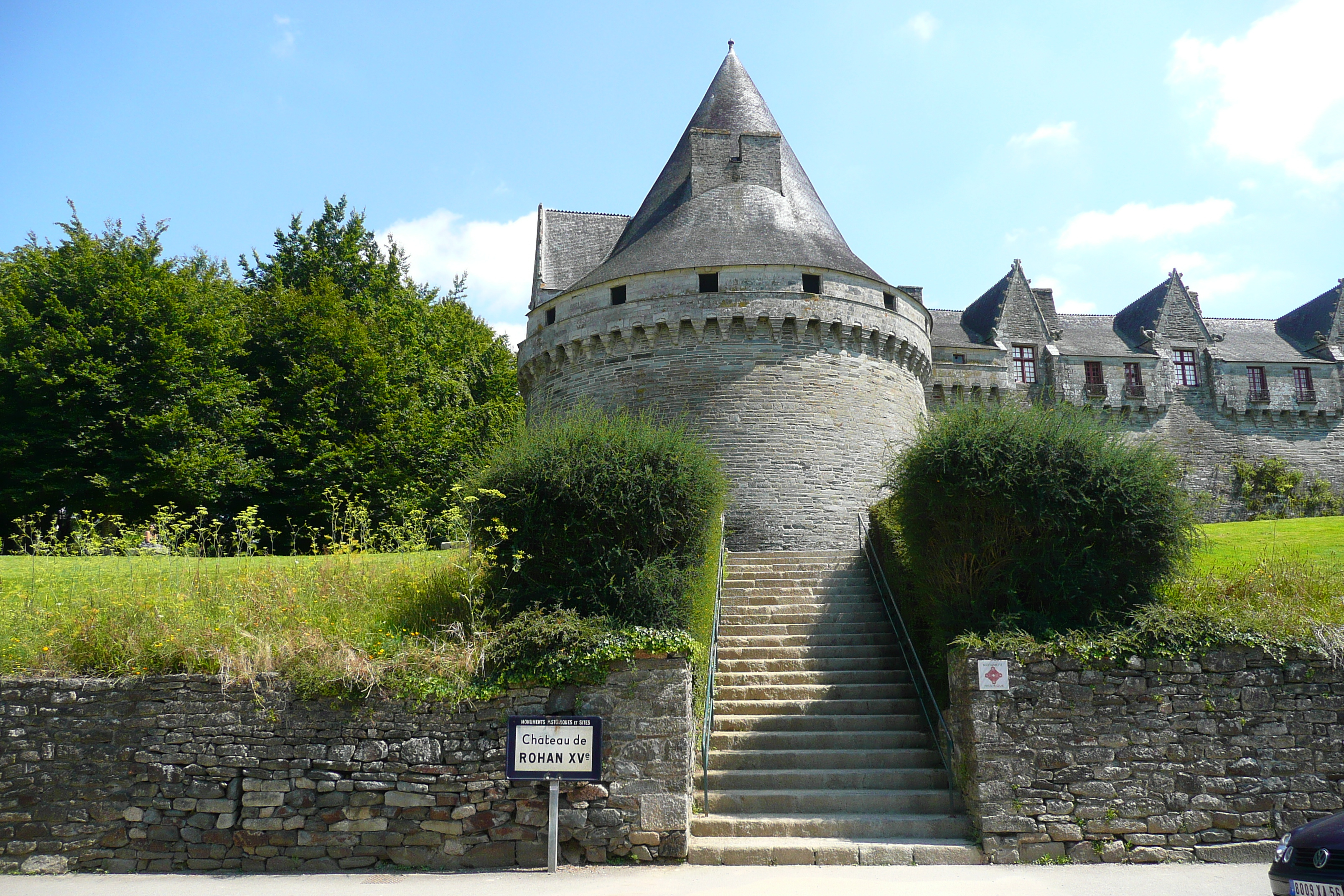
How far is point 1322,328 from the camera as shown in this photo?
98.0 ft

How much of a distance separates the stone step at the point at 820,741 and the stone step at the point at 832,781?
416 millimetres

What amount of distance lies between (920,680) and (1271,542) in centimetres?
872

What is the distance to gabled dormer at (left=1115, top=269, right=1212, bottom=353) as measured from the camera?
28.9 metres

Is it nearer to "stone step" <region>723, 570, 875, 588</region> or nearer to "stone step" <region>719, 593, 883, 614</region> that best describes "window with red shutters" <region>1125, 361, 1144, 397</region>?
"stone step" <region>723, 570, 875, 588</region>

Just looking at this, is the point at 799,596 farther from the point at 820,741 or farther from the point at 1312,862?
the point at 1312,862

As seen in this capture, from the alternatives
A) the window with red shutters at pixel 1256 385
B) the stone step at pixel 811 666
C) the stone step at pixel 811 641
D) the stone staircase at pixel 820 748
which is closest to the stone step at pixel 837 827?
the stone staircase at pixel 820 748

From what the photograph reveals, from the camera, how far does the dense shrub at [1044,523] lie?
8.48 m

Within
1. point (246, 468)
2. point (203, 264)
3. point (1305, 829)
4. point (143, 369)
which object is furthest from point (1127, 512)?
point (203, 264)

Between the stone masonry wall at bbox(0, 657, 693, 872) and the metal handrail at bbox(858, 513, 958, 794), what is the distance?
256 centimetres

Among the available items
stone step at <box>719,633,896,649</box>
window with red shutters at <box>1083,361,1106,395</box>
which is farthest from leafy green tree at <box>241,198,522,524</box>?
window with red shutters at <box>1083,361,1106,395</box>

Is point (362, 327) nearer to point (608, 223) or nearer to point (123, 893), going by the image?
point (608, 223)

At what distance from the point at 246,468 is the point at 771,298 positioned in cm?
1324

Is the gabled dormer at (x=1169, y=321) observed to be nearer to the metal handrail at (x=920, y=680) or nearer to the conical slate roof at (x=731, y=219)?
the conical slate roof at (x=731, y=219)

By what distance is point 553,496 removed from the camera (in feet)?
29.2
